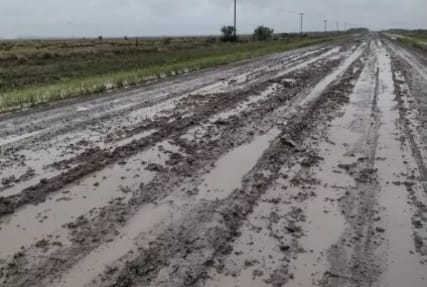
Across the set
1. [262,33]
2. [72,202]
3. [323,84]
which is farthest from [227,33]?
[72,202]

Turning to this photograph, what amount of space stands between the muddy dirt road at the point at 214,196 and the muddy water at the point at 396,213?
0.07ft

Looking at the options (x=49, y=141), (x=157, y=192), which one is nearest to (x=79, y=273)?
(x=157, y=192)

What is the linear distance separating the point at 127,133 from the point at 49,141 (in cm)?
153

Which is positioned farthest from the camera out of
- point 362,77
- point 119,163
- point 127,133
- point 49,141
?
point 362,77

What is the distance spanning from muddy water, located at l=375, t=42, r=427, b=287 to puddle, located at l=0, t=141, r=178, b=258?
10.8 feet

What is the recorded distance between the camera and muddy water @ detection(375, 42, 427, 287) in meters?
4.34

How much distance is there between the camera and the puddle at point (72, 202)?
16.7ft

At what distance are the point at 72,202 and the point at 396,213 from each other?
400cm

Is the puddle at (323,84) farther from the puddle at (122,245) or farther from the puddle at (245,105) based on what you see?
the puddle at (122,245)

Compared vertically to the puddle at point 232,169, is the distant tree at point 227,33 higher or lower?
higher

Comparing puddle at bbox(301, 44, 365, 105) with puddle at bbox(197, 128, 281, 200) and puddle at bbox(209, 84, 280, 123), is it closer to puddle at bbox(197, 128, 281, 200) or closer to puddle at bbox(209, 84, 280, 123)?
puddle at bbox(209, 84, 280, 123)

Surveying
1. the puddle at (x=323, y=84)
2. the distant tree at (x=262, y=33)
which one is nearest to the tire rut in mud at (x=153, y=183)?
the puddle at (x=323, y=84)

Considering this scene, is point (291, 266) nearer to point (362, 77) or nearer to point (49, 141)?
point (49, 141)

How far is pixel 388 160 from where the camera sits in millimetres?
8016
